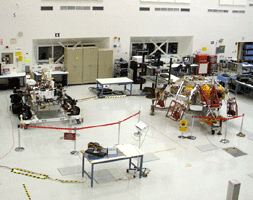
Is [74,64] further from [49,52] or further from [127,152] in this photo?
[127,152]

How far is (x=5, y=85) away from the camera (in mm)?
15617

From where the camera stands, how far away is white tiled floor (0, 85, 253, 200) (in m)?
7.86

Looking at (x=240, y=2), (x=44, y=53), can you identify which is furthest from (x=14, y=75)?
(x=240, y=2)

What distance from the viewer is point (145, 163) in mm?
9250

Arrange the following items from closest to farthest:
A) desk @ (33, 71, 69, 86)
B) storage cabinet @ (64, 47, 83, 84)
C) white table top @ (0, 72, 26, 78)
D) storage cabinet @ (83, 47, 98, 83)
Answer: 1. white table top @ (0, 72, 26, 78)
2. desk @ (33, 71, 69, 86)
3. storage cabinet @ (64, 47, 83, 84)
4. storage cabinet @ (83, 47, 98, 83)

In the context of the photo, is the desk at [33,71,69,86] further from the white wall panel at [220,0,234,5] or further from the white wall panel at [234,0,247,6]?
the white wall panel at [234,0,247,6]

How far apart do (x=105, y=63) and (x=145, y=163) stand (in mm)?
8728

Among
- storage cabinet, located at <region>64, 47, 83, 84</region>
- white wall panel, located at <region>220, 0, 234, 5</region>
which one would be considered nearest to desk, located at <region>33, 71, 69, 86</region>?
storage cabinet, located at <region>64, 47, 83, 84</region>

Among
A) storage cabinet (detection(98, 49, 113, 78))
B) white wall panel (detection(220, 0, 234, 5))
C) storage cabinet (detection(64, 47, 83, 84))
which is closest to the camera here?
storage cabinet (detection(64, 47, 83, 84))

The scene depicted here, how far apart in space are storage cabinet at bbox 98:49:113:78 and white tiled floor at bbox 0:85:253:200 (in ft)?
13.7

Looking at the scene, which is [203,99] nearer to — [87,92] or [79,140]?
[79,140]

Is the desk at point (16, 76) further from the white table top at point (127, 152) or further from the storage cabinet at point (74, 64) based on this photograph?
the white table top at point (127, 152)

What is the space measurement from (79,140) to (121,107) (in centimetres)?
363

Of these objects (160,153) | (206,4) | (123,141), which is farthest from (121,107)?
(206,4)
